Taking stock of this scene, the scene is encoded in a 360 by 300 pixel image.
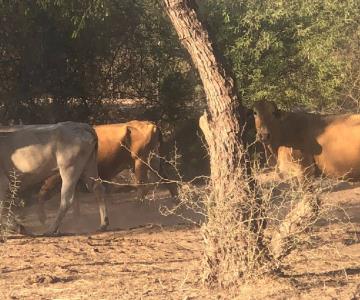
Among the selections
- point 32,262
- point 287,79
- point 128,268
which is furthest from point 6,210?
point 287,79

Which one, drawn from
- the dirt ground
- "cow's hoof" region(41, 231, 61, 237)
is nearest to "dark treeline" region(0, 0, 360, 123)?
the dirt ground

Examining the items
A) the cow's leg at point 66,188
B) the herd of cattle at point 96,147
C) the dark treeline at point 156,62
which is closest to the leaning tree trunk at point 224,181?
the herd of cattle at point 96,147

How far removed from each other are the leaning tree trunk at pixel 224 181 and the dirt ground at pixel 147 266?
0.23 m

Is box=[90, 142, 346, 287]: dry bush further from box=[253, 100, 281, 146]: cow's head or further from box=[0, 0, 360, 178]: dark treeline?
box=[0, 0, 360, 178]: dark treeline

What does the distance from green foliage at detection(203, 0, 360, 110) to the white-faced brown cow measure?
5.34m

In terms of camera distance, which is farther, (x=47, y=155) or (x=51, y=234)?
(x=47, y=155)

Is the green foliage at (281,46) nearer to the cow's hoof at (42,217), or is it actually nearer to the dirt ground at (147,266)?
the dirt ground at (147,266)

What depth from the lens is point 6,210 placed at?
28.4 ft

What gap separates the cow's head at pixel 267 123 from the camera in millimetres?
9094

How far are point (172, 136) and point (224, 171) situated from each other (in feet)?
28.2

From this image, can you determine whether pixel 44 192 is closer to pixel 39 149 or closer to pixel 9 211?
pixel 39 149

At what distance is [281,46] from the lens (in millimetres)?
13352

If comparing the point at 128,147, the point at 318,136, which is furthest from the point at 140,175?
the point at 318,136

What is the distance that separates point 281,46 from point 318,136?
477 centimetres
